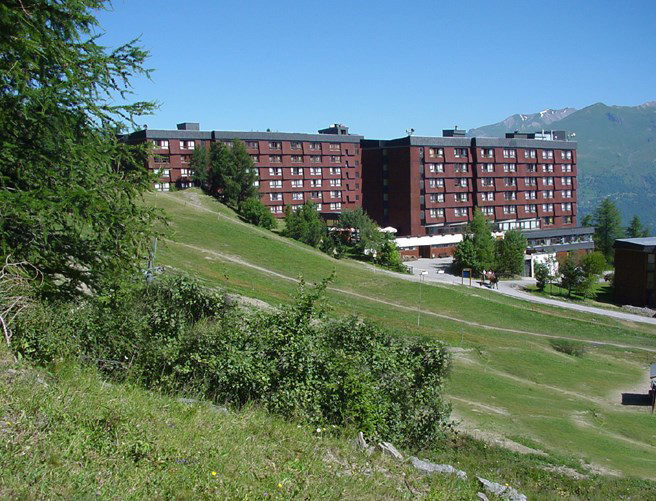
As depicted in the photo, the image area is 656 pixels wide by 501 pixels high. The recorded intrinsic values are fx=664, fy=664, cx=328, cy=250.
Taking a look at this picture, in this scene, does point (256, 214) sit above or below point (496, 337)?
above

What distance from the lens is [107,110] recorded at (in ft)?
54.0

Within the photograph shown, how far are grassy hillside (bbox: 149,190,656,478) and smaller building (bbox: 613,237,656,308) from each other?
1667cm

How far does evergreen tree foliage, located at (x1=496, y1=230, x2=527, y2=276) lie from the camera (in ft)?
271

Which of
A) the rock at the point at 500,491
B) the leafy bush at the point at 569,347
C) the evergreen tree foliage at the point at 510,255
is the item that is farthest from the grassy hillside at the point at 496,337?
the evergreen tree foliage at the point at 510,255

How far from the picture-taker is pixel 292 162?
10238 cm

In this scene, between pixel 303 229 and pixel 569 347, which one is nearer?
pixel 569 347

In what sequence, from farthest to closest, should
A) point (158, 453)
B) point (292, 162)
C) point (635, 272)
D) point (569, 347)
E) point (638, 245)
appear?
point (292, 162) → point (635, 272) → point (638, 245) → point (569, 347) → point (158, 453)

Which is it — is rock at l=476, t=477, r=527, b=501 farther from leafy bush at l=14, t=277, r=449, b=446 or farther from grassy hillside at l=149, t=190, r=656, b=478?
grassy hillside at l=149, t=190, r=656, b=478

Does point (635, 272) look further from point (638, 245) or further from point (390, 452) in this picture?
point (390, 452)

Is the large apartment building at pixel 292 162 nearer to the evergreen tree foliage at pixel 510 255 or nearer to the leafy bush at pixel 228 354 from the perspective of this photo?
the evergreen tree foliage at pixel 510 255

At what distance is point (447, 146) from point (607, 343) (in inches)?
2286

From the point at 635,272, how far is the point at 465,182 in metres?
35.4

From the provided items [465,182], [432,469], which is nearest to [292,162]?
[465,182]

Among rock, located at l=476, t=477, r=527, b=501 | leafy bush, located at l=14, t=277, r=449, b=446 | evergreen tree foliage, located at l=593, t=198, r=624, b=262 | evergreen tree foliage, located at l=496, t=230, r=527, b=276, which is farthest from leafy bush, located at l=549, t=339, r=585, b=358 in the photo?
evergreen tree foliage, located at l=593, t=198, r=624, b=262
